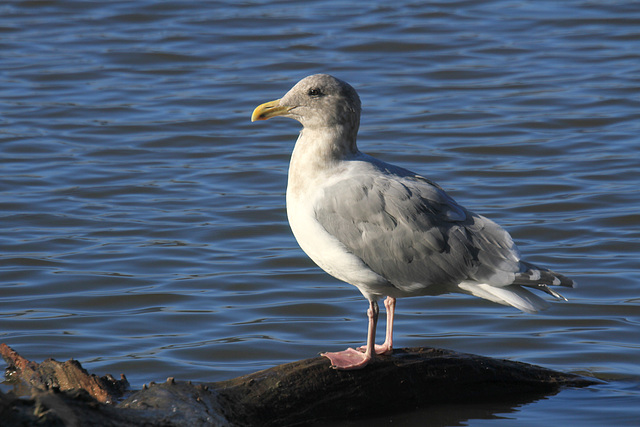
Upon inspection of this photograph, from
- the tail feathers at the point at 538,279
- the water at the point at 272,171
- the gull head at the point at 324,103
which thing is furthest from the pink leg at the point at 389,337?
the gull head at the point at 324,103

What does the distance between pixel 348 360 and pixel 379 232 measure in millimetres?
725

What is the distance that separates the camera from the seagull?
222 inches

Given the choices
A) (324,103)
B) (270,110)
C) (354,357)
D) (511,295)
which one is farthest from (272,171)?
(511,295)

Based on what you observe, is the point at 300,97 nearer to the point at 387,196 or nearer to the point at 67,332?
the point at 387,196

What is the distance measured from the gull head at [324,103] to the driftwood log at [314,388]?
4.40 feet

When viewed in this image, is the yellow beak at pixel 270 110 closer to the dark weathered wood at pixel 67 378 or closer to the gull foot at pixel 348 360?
the gull foot at pixel 348 360

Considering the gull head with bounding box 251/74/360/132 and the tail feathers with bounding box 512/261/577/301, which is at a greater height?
the gull head with bounding box 251/74/360/132

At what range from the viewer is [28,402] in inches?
162

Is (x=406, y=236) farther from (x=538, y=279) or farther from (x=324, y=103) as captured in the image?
(x=324, y=103)

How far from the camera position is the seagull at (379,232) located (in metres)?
5.64

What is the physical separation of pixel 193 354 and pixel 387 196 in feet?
7.37

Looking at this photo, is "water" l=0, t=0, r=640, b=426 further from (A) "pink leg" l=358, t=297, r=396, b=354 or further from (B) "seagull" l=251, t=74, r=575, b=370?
(B) "seagull" l=251, t=74, r=575, b=370

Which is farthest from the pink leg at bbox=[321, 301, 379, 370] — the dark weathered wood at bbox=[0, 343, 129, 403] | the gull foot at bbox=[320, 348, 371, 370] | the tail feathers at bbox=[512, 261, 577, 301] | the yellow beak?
the yellow beak

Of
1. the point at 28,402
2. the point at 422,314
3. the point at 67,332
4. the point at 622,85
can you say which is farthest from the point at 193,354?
the point at 622,85
